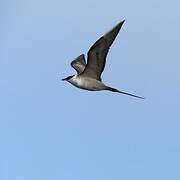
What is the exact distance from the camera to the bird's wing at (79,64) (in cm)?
2434

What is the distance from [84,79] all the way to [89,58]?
0.72 meters

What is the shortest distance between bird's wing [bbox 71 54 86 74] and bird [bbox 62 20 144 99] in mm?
1528

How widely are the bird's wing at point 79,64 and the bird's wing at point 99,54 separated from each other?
5.72 feet

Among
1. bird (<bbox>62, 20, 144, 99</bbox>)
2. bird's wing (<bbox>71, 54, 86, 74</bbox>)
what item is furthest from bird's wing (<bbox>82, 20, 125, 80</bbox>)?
bird's wing (<bbox>71, 54, 86, 74</bbox>)

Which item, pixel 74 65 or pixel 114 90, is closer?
pixel 114 90

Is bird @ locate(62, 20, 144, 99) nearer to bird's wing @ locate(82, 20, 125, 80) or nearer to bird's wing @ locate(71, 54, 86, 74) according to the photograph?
bird's wing @ locate(82, 20, 125, 80)

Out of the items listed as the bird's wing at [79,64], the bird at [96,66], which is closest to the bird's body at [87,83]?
the bird at [96,66]

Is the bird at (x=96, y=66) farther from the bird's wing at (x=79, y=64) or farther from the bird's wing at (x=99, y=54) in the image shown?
the bird's wing at (x=79, y=64)

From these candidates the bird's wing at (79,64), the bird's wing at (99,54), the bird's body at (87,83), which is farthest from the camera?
the bird's wing at (79,64)

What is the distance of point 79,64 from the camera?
2480 cm

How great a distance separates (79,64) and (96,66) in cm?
269

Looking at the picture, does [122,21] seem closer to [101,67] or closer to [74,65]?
[101,67]

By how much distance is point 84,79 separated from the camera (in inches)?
877

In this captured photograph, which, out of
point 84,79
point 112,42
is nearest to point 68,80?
point 84,79
